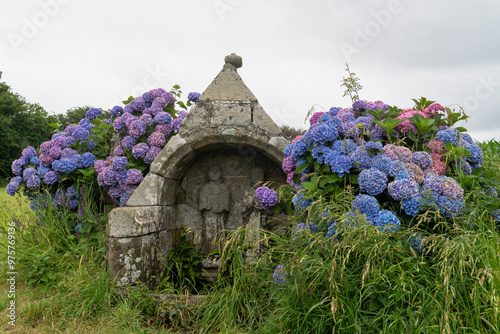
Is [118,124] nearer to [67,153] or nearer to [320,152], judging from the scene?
[67,153]

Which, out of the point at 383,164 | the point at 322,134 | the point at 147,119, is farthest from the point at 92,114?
the point at 383,164

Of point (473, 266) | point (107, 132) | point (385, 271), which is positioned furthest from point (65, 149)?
point (473, 266)

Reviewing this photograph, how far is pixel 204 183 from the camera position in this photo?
4.63m

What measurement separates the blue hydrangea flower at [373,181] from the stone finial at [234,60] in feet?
7.20

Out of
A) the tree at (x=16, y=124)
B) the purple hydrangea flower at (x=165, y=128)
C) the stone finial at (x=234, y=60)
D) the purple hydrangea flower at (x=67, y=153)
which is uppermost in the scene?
the tree at (x=16, y=124)

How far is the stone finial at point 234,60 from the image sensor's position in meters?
4.32

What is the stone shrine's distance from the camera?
377 cm

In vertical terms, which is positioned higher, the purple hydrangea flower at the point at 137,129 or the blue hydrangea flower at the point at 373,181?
the purple hydrangea flower at the point at 137,129

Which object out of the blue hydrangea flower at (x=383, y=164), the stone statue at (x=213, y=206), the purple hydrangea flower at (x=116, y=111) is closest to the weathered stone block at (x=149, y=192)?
the stone statue at (x=213, y=206)

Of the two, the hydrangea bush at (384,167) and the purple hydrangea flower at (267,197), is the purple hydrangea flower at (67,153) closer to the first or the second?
the purple hydrangea flower at (267,197)

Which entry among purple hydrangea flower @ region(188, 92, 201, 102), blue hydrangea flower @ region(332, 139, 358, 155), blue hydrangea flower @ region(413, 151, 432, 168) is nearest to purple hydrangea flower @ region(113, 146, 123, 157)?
purple hydrangea flower @ region(188, 92, 201, 102)

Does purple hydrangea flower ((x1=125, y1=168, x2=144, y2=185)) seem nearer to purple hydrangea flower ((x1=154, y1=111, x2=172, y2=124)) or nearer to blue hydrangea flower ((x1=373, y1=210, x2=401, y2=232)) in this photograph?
purple hydrangea flower ((x1=154, y1=111, x2=172, y2=124))

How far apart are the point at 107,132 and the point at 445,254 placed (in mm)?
4835

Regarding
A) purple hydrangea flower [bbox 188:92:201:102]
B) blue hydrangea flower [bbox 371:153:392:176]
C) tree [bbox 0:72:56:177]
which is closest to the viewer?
blue hydrangea flower [bbox 371:153:392:176]
